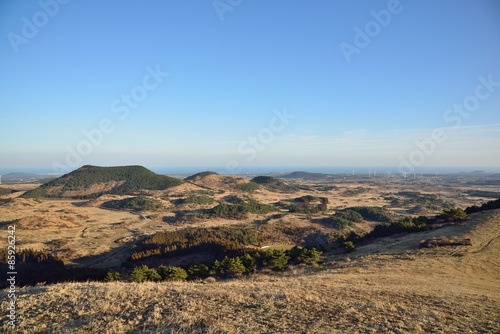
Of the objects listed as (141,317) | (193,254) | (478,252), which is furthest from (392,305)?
(193,254)

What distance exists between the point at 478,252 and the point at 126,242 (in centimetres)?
4237

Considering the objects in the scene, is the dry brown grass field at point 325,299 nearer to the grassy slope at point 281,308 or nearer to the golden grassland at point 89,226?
the grassy slope at point 281,308

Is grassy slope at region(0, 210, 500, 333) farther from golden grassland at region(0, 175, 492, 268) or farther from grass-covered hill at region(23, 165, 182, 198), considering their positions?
grass-covered hill at region(23, 165, 182, 198)

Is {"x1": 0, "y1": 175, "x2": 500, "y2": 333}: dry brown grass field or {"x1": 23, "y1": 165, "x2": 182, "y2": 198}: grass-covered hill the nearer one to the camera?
{"x1": 0, "y1": 175, "x2": 500, "y2": 333}: dry brown grass field

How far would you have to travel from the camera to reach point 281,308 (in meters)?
11.7

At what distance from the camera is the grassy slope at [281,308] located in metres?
9.95

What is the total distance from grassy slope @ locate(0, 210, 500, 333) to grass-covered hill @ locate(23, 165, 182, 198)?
8971 centimetres

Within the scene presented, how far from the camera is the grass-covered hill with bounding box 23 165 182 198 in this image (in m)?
96.2

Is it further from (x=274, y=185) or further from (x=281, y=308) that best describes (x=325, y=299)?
(x=274, y=185)

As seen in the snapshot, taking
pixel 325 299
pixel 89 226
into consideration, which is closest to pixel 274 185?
pixel 89 226

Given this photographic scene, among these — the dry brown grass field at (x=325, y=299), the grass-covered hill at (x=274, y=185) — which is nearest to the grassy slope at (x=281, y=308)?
the dry brown grass field at (x=325, y=299)

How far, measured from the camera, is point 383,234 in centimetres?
3481

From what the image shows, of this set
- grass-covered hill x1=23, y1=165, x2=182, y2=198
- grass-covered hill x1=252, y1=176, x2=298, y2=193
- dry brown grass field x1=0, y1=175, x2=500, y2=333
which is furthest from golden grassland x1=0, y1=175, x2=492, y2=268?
grass-covered hill x1=252, y1=176, x2=298, y2=193

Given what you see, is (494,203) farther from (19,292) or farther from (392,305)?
(19,292)
